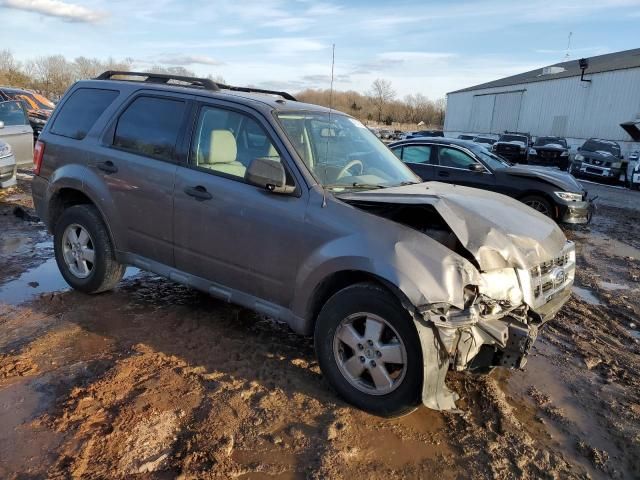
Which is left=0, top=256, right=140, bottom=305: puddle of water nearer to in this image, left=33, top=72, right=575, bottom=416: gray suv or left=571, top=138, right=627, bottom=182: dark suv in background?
left=33, top=72, right=575, bottom=416: gray suv

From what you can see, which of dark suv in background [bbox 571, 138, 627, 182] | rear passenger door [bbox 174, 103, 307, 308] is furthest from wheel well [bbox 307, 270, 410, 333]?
dark suv in background [bbox 571, 138, 627, 182]

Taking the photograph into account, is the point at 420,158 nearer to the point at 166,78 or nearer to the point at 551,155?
the point at 166,78

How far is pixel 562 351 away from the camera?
4.61 m

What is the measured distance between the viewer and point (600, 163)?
785 inches

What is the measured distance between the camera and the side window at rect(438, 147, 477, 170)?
10055 millimetres

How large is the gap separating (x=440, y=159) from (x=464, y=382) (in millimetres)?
6954

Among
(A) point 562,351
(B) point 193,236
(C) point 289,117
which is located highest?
(C) point 289,117

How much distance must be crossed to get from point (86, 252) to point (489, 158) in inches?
311

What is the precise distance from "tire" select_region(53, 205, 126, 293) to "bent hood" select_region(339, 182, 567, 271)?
8.23ft

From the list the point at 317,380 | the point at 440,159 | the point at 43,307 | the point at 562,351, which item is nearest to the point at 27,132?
the point at 43,307

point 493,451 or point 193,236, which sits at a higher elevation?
point 193,236

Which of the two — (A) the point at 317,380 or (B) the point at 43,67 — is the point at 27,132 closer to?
(A) the point at 317,380

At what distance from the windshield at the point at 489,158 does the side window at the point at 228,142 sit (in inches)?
277

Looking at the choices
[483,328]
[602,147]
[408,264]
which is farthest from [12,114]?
[602,147]
